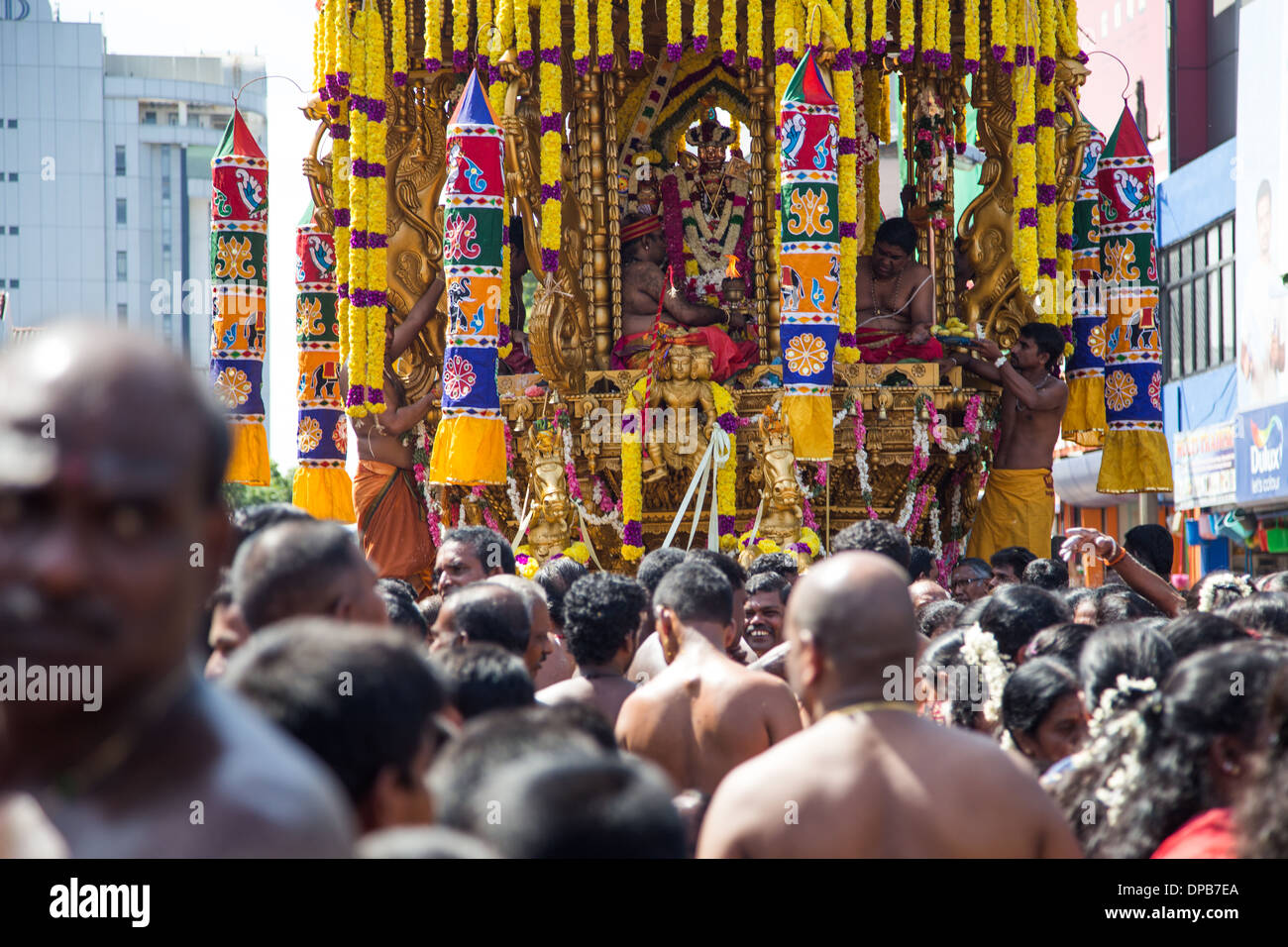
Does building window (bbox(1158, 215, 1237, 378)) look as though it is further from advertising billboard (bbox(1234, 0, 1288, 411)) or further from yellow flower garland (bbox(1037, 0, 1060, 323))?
yellow flower garland (bbox(1037, 0, 1060, 323))

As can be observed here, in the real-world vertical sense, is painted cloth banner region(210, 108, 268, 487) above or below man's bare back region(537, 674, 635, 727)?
above

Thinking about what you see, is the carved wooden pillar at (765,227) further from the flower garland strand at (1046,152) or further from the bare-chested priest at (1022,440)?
the flower garland strand at (1046,152)

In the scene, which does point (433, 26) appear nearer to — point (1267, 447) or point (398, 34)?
point (398, 34)

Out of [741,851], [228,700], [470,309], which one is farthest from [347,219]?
[228,700]

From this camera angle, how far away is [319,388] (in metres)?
13.3

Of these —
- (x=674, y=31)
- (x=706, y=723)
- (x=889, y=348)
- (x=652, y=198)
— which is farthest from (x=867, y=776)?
(x=652, y=198)

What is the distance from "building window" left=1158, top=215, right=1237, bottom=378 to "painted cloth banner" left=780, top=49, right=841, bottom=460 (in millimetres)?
10790

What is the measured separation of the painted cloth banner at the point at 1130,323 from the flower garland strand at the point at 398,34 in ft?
19.0

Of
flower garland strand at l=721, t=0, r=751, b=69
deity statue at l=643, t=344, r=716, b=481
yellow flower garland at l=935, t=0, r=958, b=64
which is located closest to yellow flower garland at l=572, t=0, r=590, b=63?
flower garland strand at l=721, t=0, r=751, b=69

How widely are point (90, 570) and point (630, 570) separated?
10481mm

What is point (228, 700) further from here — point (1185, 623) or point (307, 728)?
point (1185, 623)

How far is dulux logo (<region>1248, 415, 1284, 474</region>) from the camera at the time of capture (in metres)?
15.2

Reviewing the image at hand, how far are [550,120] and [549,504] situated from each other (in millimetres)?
2815

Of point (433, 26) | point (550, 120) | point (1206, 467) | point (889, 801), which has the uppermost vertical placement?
point (433, 26)
